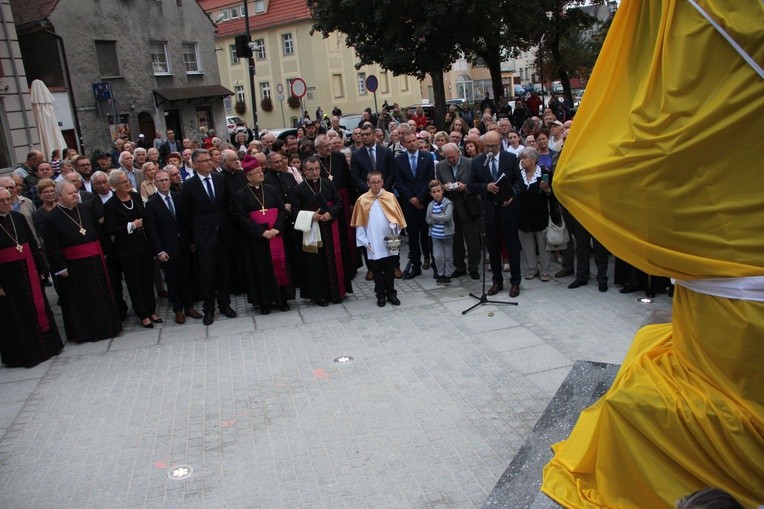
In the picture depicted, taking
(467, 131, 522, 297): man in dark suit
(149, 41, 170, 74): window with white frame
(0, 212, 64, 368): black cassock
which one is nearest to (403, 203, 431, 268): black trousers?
(467, 131, 522, 297): man in dark suit

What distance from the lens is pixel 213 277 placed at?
8.98 metres

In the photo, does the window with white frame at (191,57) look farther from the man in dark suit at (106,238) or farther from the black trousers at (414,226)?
the black trousers at (414,226)

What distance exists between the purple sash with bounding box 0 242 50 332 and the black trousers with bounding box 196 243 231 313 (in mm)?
1859

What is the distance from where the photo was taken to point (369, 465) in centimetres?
516

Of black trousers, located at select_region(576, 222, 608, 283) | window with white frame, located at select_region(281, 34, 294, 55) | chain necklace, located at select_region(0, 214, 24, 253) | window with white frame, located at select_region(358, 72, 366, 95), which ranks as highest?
window with white frame, located at select_region(281, 34, 294, 55)

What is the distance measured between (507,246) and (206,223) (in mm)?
3947

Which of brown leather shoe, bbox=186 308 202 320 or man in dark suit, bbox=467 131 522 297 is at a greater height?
man in dark suit, bbox=467 131 522 297

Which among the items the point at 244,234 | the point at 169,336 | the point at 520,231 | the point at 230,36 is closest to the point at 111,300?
the point at 169,336

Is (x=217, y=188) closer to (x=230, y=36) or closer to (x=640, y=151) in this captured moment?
(x=640, y=151)

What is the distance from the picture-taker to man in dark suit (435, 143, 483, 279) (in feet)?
32.2

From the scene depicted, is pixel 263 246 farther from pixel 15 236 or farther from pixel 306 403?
pixel 306 403

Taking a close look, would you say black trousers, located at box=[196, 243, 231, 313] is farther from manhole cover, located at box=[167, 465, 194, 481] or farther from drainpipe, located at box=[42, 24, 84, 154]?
drainpipe, located at box=[42, 24, 84, 154]

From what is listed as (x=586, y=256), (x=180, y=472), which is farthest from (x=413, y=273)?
(x=180, y=472)

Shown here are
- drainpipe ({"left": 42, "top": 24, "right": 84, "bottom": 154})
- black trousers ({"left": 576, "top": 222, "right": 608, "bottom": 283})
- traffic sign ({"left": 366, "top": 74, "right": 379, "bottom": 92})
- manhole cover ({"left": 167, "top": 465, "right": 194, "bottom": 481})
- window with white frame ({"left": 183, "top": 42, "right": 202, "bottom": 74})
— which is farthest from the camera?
window with white frame ({"left": 183, "top": 42, "right": 202, "bottom": 74})
